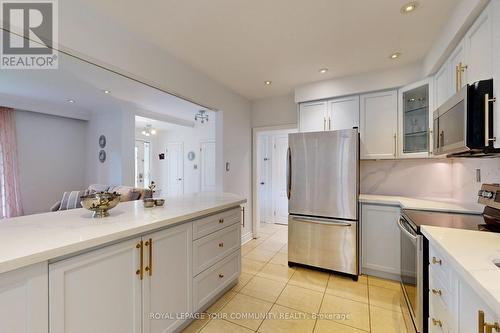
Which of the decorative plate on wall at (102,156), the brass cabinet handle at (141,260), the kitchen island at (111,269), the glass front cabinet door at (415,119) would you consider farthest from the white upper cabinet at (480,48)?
the decorative plate on wall at (102,156)

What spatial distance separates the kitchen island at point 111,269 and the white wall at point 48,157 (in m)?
4.32

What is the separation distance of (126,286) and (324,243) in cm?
216

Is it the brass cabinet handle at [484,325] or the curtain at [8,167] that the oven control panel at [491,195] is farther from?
the curtain at [8,167]

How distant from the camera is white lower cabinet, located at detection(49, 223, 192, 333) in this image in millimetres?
1003

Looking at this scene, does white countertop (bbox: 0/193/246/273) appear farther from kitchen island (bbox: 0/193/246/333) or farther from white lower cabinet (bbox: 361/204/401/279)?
white lower cabinet (bbox: 361/204/401/279)

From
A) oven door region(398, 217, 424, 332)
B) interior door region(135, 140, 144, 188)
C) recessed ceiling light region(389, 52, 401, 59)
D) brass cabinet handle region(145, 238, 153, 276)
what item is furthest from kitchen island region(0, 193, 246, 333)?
interior door region(135, 140, 144, 188)

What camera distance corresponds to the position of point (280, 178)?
5000 mm

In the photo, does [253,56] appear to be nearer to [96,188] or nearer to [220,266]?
[220,266]

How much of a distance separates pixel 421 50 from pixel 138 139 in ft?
22.4

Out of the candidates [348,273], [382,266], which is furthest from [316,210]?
[382,266]

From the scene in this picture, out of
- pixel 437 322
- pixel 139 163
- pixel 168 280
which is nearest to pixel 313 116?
pixel 437 322

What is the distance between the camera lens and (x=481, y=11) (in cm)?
138

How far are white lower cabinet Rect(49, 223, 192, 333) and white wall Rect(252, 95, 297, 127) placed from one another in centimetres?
257

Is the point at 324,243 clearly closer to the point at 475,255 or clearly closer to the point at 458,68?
the point at 475,255
